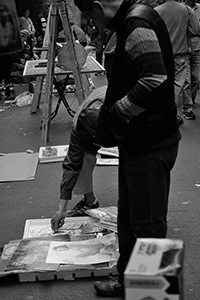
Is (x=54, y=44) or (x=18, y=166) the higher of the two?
(x=54, y=44)

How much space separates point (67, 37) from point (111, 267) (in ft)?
10.1

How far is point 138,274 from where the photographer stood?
4.05 feet

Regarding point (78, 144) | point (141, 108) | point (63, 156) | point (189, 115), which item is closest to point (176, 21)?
point (189, 115)

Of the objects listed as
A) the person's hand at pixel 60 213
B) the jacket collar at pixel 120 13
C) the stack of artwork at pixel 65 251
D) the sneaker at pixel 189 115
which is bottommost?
the sneaker at pixel 189 115

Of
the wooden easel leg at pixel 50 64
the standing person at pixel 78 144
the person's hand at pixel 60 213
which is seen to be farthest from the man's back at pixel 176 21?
the person's hand at pixel 60 213

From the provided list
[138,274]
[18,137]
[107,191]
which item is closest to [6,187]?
[107,191]

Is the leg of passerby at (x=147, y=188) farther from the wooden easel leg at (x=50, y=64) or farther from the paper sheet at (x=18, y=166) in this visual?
the wooden easel leg at (x=50, y=64)

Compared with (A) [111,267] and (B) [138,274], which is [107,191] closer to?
(A) [111,267]

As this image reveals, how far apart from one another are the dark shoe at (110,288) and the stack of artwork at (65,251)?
0.46ft

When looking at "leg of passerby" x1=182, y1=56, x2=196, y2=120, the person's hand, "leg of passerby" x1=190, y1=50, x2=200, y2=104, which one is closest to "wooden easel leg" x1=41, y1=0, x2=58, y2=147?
"leg of passerby" x1=182, y1=56, x2=196, y2=120

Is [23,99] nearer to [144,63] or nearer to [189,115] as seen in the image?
[189,115]

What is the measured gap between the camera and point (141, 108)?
219 cm

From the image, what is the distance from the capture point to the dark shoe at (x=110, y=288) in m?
2.88

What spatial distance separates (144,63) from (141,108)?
194 millimetres
